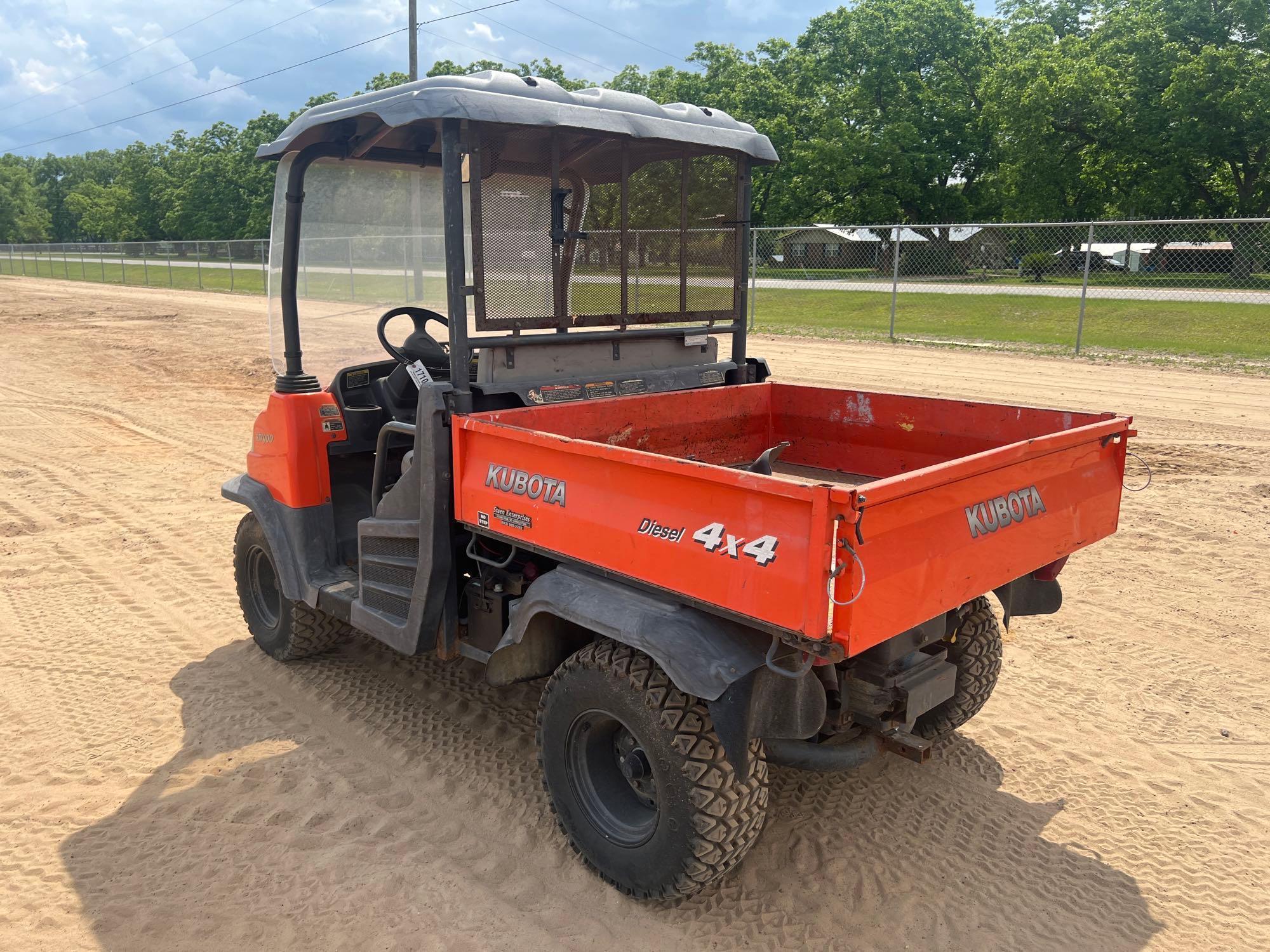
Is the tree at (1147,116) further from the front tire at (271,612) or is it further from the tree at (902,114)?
the front tire at (271,612)

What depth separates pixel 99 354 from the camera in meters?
16.3

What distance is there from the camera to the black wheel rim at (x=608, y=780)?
308cm

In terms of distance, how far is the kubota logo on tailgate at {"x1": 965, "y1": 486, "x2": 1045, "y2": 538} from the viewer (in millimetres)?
2844

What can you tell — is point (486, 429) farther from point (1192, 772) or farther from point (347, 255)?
point (1192, 772)

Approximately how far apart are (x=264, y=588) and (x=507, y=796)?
6.44 feet

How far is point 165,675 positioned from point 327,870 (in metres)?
1.90

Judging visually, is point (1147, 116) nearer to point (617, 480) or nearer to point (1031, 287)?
point (1031, 287)

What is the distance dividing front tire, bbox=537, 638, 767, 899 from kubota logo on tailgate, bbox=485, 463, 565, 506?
1.59ft

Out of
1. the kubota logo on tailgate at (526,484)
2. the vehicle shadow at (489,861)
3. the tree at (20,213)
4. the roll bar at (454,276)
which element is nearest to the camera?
the vehicle shadow at (489,861)

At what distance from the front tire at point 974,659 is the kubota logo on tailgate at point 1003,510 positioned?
74 cm

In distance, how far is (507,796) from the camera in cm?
357

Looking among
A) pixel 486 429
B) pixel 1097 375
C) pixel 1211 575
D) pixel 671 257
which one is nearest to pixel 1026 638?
pixel 1211 575

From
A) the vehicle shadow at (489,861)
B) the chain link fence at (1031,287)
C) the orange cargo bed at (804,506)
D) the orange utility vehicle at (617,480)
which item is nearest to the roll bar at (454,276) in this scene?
the orange utility vehicle at (617,480)

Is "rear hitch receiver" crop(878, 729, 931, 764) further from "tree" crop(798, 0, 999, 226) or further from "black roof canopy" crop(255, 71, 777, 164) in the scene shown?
"tree" crop(798, 0, 999, 226)
